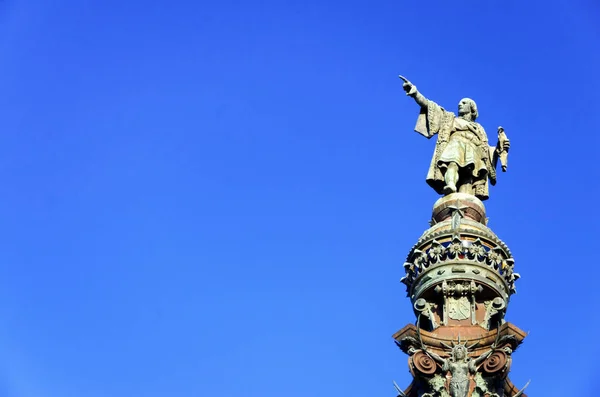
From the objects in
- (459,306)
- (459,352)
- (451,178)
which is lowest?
(459,352)

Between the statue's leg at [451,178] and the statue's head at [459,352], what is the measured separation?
21.7ft

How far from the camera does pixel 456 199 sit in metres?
35.6

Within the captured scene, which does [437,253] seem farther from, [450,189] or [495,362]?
[495,362]

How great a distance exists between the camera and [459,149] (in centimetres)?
3700

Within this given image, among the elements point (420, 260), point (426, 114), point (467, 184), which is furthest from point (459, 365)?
point (426, 114)

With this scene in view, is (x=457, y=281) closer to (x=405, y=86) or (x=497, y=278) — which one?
(x=497, y=278)

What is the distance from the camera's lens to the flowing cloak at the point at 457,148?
36.8 m

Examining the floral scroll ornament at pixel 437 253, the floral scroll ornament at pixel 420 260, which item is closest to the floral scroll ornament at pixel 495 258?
the floral scroll ornament at pixel 437 253

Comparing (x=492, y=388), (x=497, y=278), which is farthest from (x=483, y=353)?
(x=497, y=278)

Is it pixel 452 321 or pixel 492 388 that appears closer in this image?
pixel 492 388

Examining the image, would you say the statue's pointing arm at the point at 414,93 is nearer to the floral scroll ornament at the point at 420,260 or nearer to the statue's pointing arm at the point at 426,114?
the statue's pointing arm at the point at 426,114

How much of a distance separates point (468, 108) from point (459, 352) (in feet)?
33.6

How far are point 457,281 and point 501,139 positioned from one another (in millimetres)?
6257

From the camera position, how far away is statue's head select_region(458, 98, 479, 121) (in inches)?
1516
